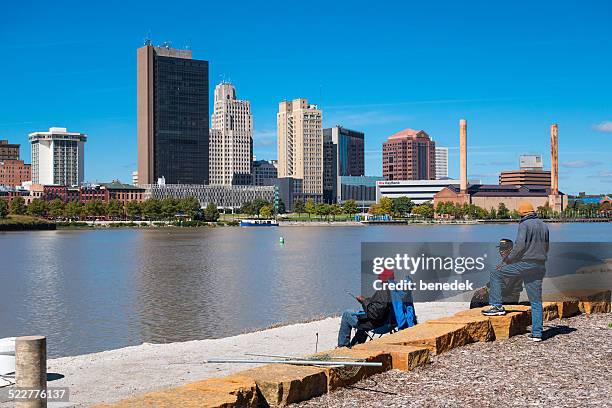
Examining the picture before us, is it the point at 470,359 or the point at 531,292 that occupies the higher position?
the point at 531,292

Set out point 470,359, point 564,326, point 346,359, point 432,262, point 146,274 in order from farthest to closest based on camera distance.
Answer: point 146,274
point 432,262
point 564,326
point 470,359
point 346,359

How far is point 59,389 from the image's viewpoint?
15.0m

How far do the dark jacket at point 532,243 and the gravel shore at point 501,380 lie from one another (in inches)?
62.1

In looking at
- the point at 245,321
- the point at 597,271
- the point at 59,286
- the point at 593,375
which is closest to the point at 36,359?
the point at 593,375

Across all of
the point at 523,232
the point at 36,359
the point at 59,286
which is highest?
the point at 523,232

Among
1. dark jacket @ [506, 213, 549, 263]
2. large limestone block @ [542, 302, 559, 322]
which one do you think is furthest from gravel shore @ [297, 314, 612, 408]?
large limestone block @ [542, 302, 559, 322]

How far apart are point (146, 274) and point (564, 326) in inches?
2010

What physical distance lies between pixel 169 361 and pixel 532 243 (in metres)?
9.16

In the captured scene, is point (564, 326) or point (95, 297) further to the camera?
point (95, 297)

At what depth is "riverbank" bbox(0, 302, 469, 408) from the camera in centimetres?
1490

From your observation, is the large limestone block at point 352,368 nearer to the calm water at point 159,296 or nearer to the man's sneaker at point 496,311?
the man's sneaker at point 496,311

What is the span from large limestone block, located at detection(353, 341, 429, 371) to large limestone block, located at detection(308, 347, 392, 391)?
0.32 ft

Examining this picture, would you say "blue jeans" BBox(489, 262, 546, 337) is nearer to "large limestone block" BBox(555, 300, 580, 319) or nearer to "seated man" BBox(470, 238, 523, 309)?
"seated man" BBox(470, 238, 523, 309)

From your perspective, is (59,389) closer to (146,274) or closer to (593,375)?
(593,375)
